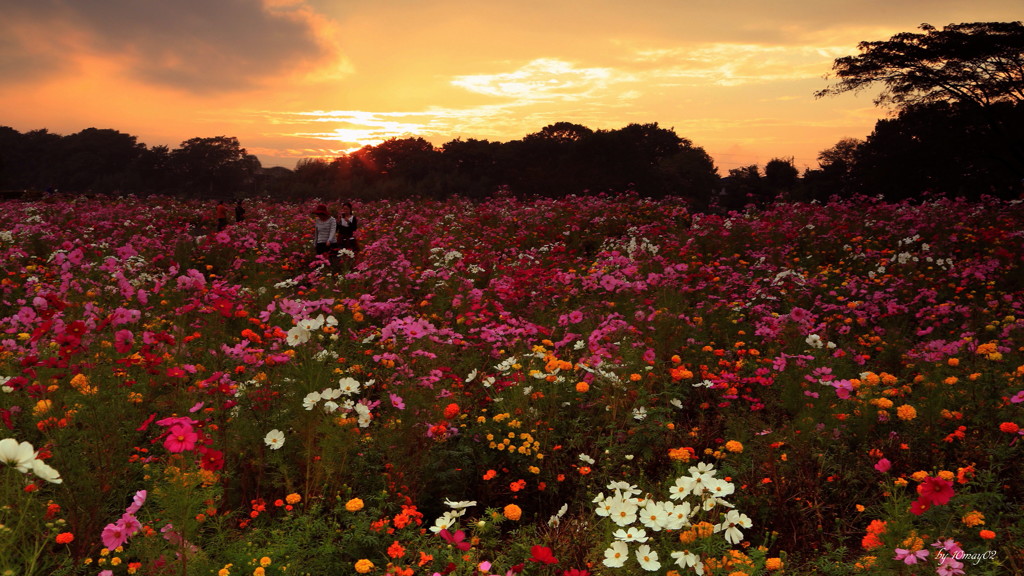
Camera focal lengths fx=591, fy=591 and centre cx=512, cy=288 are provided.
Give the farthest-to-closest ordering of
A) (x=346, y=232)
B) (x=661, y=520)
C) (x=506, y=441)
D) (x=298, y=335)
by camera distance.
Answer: (x=346, y=232)
(x=506, y=441)
(x=298, y=335)
(x=661, y=520)

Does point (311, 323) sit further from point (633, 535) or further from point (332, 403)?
point (633, 535)

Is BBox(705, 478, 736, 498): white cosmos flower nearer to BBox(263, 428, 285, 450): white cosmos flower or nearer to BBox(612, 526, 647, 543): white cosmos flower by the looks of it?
BBox(612, 526, 647, 543): white cosmos flower

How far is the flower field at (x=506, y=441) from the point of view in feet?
8.13

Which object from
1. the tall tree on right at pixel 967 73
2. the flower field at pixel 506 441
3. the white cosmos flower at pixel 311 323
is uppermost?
the tall tree on right at pixel 967 73

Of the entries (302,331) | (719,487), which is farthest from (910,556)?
(302,331)

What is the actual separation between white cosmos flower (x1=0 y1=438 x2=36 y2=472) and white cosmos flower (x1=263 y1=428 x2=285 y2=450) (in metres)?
1.54

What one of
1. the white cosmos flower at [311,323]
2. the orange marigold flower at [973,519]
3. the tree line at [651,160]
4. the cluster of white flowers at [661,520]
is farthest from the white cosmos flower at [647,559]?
the tree line at [651,160]

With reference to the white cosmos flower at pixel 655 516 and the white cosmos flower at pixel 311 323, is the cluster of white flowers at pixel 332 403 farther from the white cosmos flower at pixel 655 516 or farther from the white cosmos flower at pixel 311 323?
the white cosmos flower at pixel 655 516

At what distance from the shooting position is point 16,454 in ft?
5.39

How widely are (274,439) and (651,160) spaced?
39.8 meters

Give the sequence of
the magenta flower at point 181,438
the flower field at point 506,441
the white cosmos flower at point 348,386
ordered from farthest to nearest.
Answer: the white cosmos flower at point 348,386 → the flower field at point 506,441 → the magenta flower at point 181,438

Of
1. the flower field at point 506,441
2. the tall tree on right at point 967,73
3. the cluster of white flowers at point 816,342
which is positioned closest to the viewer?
the flower field at point 506,441

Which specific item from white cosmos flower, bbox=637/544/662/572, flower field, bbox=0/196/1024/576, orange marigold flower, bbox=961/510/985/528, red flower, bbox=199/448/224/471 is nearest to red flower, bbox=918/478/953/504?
flower field, bbox=0/196/1024/576

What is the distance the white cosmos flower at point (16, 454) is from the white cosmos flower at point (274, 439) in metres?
1.54
